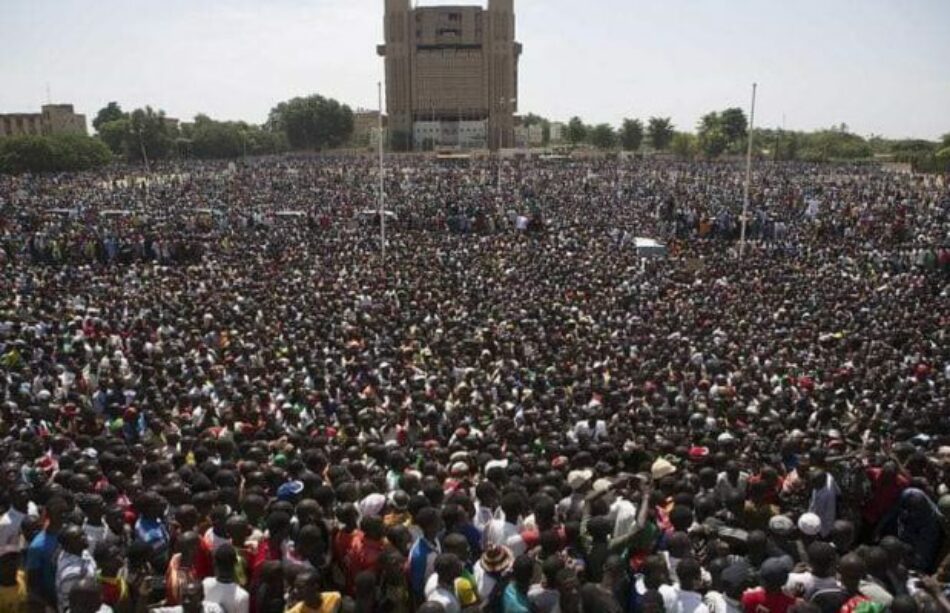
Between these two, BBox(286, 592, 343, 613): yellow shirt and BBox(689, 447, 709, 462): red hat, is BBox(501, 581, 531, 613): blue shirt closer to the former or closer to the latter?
BBox(286, 592, 343, 613): yellow shirt

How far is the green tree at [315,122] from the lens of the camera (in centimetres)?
9056

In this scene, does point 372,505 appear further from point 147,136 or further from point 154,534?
point 147,136

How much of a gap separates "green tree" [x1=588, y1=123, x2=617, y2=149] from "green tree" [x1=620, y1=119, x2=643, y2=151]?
639 centimetres

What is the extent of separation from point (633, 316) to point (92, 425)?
919 cm

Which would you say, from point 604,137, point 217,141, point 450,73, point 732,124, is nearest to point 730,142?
point 732,124

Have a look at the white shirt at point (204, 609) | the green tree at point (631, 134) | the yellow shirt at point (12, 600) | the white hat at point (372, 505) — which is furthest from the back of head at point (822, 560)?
the green tree at point (631, 134)

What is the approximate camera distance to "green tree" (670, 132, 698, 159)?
247 feet

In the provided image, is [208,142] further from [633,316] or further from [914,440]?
[914,440]

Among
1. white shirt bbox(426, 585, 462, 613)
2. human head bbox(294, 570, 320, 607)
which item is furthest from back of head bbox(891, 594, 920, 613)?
human head bbox(294, 570, 320, 607)

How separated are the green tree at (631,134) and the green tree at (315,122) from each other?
1325 inches

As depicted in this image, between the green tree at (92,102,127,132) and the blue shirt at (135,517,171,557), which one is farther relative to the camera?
the green tree at (92,102,127,132)

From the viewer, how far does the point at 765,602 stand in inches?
145

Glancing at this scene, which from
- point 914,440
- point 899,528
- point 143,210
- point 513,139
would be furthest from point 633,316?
point 513,139

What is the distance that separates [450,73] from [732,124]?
3654cm
